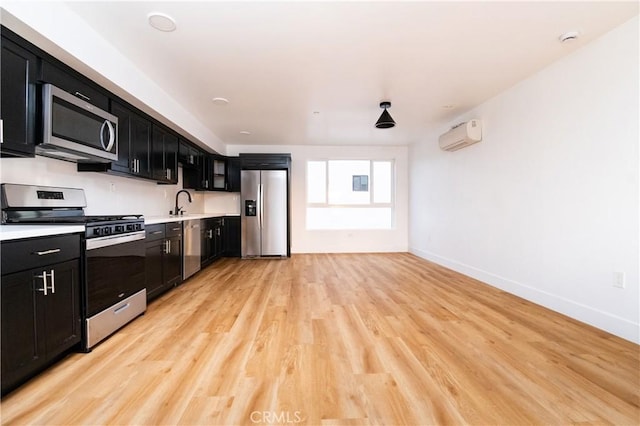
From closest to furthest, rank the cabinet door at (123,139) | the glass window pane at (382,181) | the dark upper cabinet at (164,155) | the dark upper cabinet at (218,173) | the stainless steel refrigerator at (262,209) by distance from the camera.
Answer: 1. the cabinet door at (123,139)
2. the dark upper cabinet at (164,155)
3. the dark upper cabinet at (218,173)
4. the stainless steel refrigerator at (262,209)
5. the glass window pane at (382,181)

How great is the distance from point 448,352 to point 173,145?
4.07 meters

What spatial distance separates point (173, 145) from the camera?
3.98 metres

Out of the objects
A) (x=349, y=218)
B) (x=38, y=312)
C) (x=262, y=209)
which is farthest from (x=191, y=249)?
(x=349, y=218)

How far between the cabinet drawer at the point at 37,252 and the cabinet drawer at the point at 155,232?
0.94 m

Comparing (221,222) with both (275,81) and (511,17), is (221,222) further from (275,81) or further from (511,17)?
(511,17)

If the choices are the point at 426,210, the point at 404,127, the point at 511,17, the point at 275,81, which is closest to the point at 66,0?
the point at 275,81

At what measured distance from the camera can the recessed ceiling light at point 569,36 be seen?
7.48ft

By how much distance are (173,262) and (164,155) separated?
141 cm

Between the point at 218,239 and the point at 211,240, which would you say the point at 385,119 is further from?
the point at 218,239

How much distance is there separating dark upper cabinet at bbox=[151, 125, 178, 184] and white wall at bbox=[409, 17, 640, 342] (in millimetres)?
4280

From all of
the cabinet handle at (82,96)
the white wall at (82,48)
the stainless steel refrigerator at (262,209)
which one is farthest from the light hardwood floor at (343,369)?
the stainless steel refrigerator at (262,209)

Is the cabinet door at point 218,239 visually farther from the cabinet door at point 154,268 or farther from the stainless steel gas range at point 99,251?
the stainless steel gas range at point 99,251

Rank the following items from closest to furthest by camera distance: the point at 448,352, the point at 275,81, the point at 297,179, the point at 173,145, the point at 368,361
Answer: the point at 368,361 < the point at 448,352 < the point at 275,81 < the point at 173,145 < the point at 297,179

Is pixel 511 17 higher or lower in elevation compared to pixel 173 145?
higher
